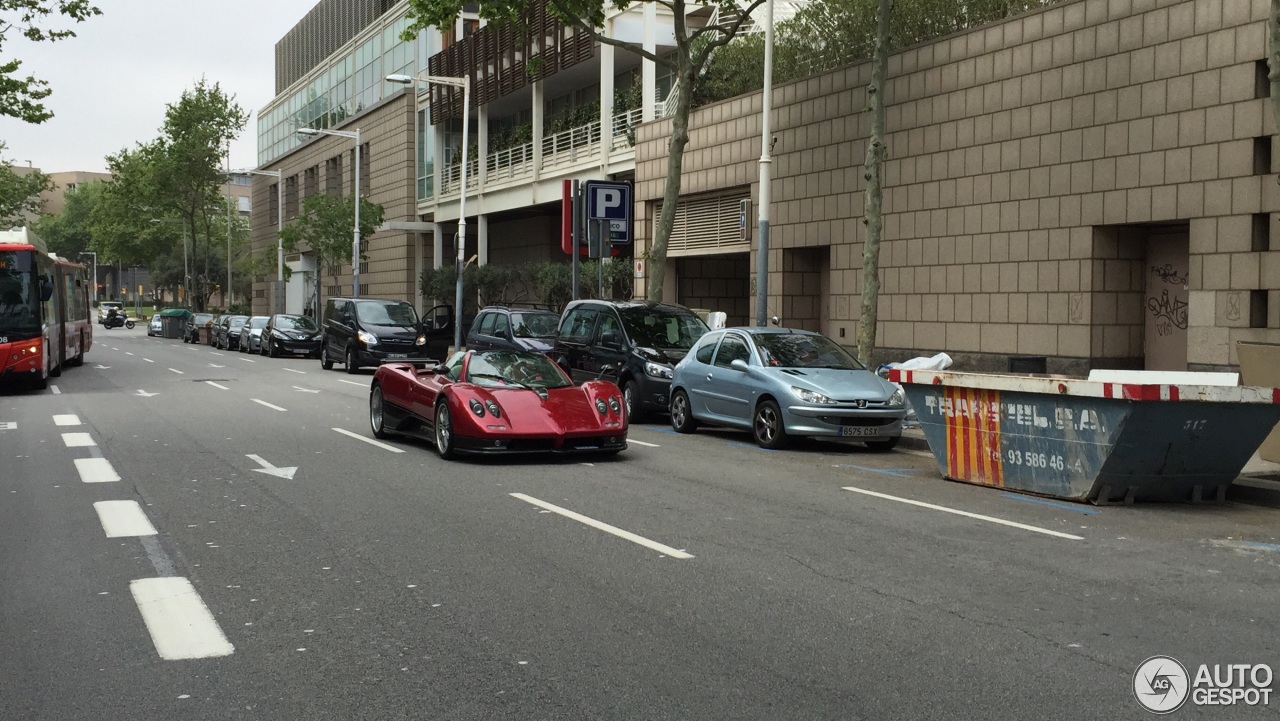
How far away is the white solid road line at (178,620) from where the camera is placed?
5.70 m

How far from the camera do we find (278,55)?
7700 centimetres

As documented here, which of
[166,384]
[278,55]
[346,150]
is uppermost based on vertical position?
[278,55]

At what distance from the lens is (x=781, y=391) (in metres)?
14.9

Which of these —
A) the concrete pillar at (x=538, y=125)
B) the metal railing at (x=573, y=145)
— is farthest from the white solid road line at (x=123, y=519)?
the concrete pillar at (x=538, y=125)

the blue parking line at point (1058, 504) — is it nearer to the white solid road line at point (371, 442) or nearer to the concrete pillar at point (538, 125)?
the white solid road line at point (371, 442)

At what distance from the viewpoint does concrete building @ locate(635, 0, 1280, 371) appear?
1714cm

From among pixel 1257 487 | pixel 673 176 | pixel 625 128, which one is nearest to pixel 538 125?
pixel 625 128

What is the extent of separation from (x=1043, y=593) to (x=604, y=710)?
10.4ft

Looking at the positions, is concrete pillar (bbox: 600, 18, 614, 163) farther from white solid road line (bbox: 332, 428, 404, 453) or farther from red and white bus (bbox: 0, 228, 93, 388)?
white solid road line (bbox: 332, 428, 404, 453)

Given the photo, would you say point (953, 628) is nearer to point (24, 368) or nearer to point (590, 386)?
point (590, 386)

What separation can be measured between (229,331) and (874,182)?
38.1 m

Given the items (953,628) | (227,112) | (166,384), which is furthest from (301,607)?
(227,112)

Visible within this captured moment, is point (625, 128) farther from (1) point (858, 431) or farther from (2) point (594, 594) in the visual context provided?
(2) point (594, 594)

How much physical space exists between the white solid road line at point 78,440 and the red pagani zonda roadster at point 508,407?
12.2 feet
